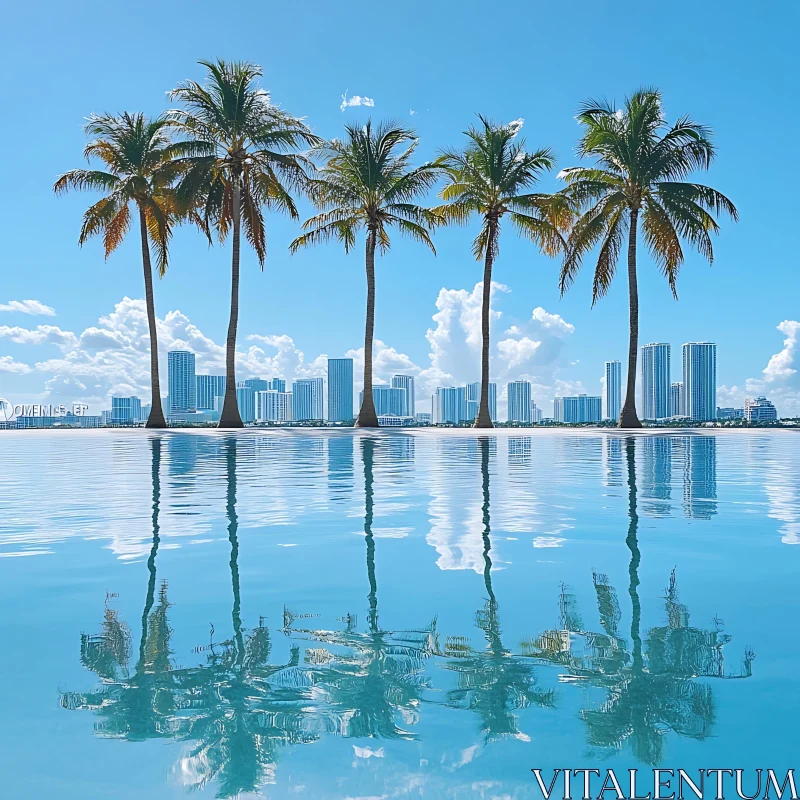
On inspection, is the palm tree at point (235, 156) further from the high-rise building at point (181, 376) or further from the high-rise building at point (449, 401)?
the high-rise building at point (449, 401)

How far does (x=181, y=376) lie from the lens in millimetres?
52969

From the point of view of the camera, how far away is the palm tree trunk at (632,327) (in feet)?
80.0

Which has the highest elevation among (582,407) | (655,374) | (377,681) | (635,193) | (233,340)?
(635,193)

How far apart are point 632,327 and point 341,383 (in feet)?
144

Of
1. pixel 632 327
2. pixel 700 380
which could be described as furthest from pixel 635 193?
pixel 700 380

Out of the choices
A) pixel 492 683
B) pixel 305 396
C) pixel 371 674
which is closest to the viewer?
pixel 492 683

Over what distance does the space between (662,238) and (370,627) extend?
78.3 ft

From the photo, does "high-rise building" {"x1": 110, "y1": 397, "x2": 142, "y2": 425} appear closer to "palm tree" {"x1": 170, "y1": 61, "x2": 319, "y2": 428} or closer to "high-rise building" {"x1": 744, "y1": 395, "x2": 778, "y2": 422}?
"palm tree" {"x1": 170, "y1": 61, "x2": 319, "y2": 428}

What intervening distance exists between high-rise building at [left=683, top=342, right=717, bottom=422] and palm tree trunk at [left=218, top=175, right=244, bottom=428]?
3106 centimetres

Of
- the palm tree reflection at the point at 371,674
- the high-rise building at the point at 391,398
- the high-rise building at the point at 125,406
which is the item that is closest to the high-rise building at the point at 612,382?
the high-rise building at the point at 391,398

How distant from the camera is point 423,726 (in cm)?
225

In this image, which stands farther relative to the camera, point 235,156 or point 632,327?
point 235,156

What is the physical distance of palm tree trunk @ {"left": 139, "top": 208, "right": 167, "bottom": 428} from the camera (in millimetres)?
25922

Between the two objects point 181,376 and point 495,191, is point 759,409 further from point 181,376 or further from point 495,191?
point 181,376
